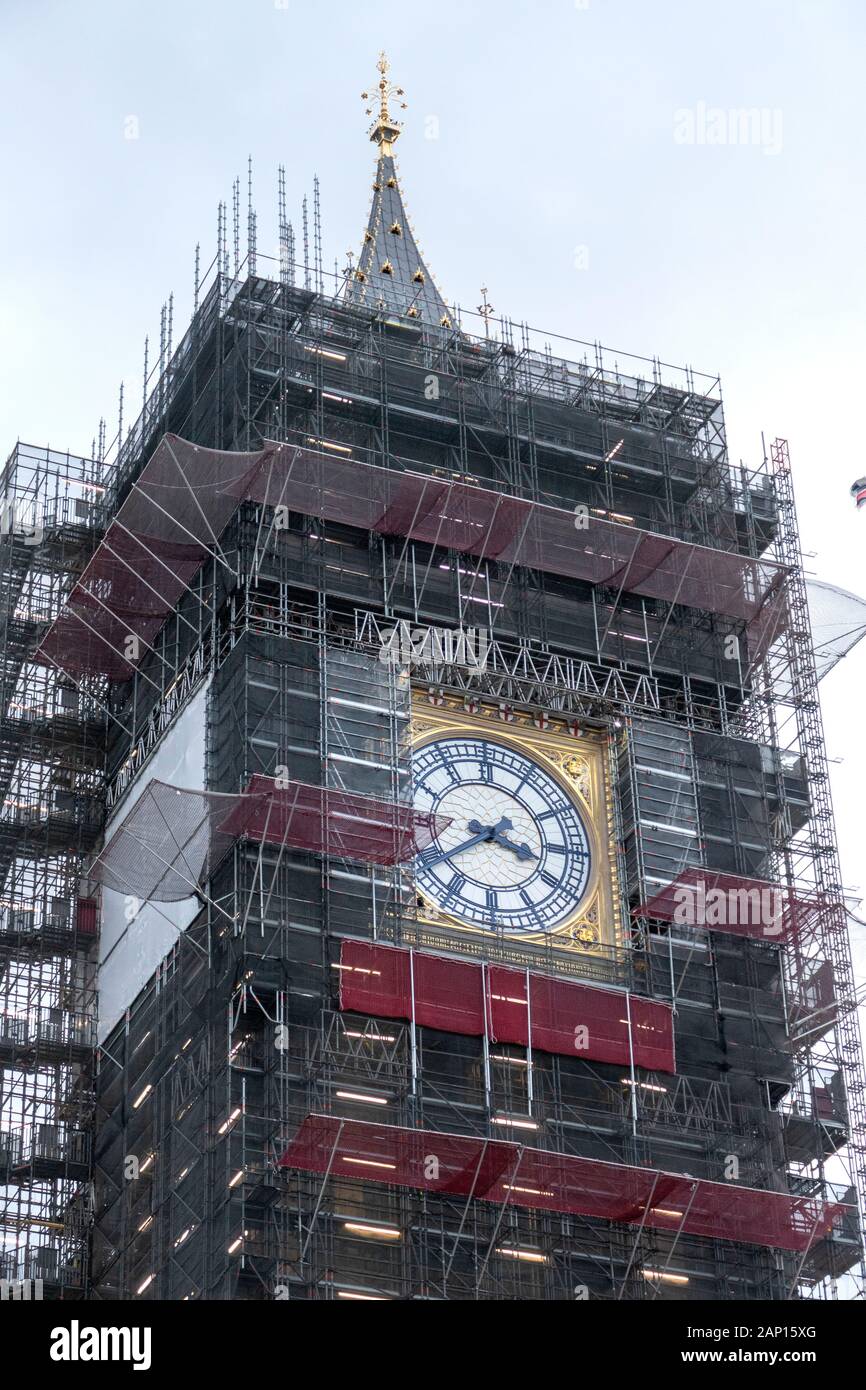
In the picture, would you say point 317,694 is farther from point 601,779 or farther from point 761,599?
point 761,599

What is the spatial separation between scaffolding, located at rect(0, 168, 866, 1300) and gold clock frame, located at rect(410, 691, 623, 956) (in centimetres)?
15

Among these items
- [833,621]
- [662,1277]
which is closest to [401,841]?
[662,1277]

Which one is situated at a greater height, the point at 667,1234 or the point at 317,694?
the point at 317,694

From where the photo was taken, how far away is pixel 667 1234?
53.4m

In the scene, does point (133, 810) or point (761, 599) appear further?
point (761, 599)

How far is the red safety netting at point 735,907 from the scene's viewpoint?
57.2 m

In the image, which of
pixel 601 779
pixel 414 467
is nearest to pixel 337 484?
pixel 414 467

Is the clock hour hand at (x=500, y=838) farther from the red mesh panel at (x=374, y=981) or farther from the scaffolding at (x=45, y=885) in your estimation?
the scaffolding at (x=45, y=885)

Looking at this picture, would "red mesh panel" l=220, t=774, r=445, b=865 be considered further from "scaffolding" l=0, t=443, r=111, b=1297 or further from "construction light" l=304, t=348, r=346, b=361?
"construction light" l=304, t=348, r=346, b=361

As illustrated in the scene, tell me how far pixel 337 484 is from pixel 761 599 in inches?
377

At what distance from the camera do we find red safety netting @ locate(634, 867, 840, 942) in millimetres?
57188

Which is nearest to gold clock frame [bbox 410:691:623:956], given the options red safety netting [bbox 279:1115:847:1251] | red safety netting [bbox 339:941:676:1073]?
red safety netting [bbox 339:941:676:1073]
